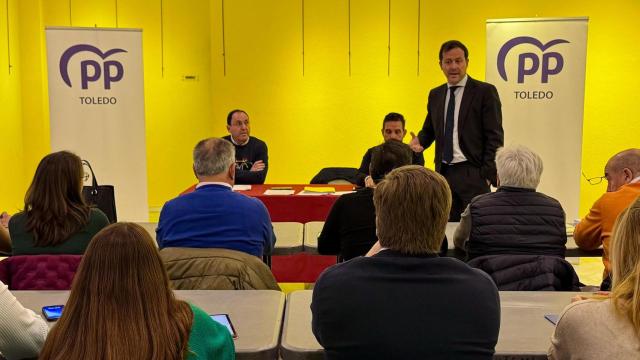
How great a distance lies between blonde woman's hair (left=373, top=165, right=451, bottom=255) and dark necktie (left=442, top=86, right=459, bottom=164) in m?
3.22

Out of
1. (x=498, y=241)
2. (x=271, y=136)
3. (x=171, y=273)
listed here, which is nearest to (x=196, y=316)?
(x=171, y=273)

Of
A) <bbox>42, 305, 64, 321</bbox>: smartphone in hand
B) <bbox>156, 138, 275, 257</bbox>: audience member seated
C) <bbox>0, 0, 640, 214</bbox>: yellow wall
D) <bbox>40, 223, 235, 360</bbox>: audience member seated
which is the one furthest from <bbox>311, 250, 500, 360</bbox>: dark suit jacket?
<bbox>0, 0, 640, 214</bbox>: yellow wall

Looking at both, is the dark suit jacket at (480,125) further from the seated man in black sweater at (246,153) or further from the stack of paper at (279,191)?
Answer: the seated man in black sweater at (246,153)

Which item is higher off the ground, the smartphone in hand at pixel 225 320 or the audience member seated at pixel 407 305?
the audience member seated at pixel 407 305

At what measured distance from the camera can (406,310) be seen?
179 centimetres

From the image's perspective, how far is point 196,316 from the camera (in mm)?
1663

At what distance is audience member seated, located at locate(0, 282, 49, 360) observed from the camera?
182 cm

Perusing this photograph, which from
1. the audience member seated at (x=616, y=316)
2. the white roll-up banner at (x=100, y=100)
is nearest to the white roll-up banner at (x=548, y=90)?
the white roll-up banner at (x=100, y=100)

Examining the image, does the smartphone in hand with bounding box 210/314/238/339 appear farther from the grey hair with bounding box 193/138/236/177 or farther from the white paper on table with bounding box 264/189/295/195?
the white paper on table with bounding box 264/189/295/195

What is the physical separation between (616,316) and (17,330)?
158 cm

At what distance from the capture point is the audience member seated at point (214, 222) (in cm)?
301

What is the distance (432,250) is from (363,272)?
0.22 m

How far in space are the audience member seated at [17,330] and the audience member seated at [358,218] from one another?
1.74m

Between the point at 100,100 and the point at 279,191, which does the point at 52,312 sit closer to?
the point at 279,191
